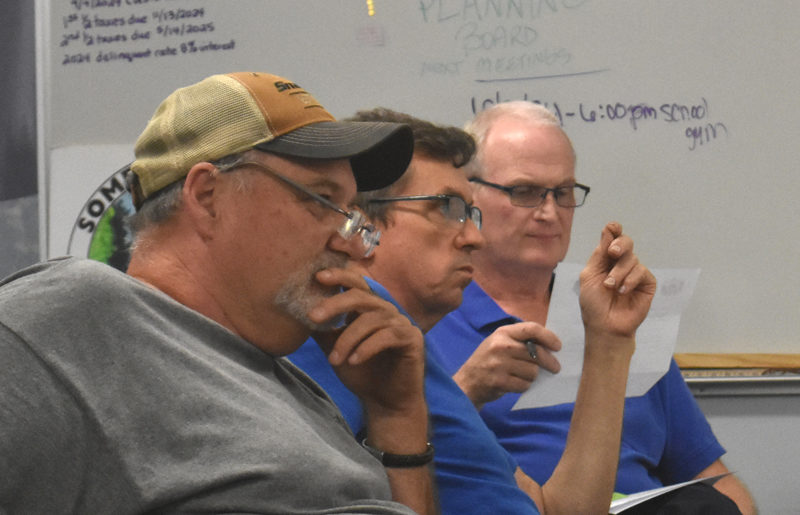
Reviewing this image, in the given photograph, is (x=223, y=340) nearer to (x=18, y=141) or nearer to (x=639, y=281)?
(x=639, y=281)

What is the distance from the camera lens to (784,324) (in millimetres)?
2580

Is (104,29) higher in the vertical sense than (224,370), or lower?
higher

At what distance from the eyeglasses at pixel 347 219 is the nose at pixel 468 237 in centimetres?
46

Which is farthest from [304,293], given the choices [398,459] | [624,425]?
[624,425]

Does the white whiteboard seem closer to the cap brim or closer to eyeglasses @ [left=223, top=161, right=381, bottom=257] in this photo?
the cap brim

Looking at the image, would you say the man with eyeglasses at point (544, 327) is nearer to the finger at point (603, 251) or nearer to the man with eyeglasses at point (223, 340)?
the finger at point (603, 251)

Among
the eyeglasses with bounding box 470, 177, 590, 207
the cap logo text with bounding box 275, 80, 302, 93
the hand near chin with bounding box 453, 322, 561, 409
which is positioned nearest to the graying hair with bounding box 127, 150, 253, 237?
the cap logo text with bounding box 275, 80, 302, 93

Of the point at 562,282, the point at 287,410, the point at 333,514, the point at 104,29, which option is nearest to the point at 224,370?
the point at 287,410

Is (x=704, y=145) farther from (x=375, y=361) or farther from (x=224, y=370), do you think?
(x=224, y=370)

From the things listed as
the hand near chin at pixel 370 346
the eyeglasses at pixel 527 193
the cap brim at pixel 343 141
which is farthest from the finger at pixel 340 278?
the eyeglasses at pixel 527 193

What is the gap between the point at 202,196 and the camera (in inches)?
46.3

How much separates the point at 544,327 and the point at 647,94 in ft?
3.52

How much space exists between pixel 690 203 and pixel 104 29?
178cm

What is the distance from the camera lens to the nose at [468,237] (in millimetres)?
1767
